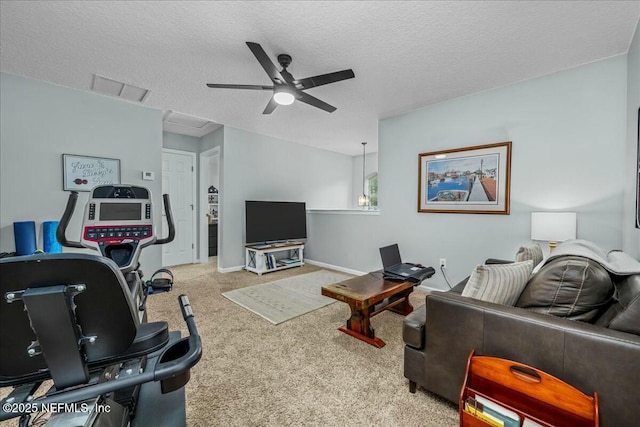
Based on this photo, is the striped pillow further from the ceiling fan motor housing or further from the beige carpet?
the ceiling fan motor housing

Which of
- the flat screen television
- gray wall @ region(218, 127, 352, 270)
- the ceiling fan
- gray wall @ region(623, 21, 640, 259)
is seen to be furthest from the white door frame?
gray wall @ region(623, 21, 640, 259)

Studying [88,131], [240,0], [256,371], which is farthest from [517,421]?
[88,131]

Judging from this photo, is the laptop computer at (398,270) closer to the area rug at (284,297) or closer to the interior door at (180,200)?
the area rug at (284,297)

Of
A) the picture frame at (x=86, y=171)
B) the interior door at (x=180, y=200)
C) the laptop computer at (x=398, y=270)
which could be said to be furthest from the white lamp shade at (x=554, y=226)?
the interior door at (x=180, y=200)

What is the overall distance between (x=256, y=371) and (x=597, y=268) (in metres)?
2.04

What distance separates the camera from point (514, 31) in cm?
200

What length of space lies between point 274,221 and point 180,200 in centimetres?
185

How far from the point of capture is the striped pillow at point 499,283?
1407 mm

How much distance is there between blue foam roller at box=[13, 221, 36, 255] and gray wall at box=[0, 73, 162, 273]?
112 mm

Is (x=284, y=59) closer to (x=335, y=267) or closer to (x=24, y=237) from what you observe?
(x=24, y=237)

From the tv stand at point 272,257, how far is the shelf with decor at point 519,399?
3.54 m

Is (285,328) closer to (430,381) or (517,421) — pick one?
(430,381)

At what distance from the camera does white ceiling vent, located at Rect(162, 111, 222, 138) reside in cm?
397

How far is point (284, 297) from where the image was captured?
10.7ft
